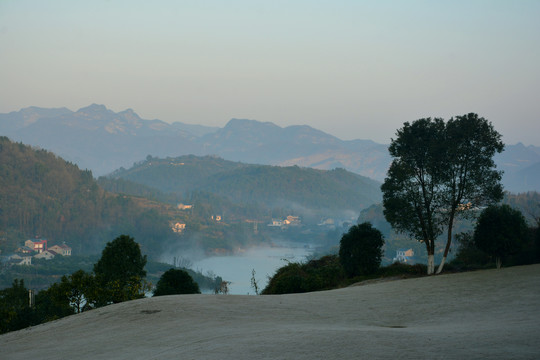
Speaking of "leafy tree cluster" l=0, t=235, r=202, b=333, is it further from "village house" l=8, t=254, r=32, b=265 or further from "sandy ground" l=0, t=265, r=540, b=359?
"village house" l=8, t=254, r=32, b=265

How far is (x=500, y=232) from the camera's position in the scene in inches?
1226

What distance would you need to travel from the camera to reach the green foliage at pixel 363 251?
37.4 m

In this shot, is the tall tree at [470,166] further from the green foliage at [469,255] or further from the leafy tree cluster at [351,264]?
the leafy tree cluster at [351,264]

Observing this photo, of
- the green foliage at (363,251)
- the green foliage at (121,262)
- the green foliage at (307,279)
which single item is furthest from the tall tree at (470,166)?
the green foliage at (121,262)

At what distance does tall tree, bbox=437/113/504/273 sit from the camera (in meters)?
32.8

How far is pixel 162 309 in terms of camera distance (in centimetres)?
2320

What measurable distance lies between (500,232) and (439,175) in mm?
5033

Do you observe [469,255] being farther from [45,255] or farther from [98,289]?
[45,255]

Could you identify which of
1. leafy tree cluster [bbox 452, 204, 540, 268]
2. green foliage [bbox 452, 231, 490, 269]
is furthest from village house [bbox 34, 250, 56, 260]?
leafy tree cluster [bbox 452, 204, 540, 268]

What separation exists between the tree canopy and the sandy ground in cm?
500

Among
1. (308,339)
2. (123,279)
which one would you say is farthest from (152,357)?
(123,279)

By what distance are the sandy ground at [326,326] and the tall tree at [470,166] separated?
5.32m

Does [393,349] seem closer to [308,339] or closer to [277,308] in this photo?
[308,339]

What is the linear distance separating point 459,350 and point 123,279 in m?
31.6
